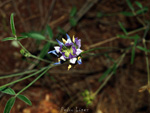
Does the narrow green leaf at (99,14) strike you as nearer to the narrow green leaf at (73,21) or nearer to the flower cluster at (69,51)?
the narrow green leaf at (73,21)

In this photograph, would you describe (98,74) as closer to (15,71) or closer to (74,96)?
(74,96)

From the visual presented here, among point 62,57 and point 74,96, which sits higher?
point 62,57

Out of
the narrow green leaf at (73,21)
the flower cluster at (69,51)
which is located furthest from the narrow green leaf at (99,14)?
the flower cluster at (69,51)

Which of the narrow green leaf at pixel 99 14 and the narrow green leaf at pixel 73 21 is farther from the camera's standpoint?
the narrow green leaf at pixel 99 14

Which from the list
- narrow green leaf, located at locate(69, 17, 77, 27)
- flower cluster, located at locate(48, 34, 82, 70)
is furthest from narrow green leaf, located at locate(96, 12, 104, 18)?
flower cluster, located at locate(48, 34, 82, 70)

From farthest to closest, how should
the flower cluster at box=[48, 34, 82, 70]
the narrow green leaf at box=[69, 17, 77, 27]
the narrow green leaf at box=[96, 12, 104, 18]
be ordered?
the narrow green leaf at box=[96, 12, 104, 18], the narrow green leaf at box=[69, 17, 77, 27], the flower cluster at box=[48, 34, 82, 70]

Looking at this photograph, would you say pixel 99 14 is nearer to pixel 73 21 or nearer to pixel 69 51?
pixel 73 21

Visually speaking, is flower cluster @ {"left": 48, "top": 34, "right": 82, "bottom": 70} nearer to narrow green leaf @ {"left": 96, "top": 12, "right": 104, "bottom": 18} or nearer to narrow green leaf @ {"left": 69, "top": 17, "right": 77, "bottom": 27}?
narrow green leaf @ {"left": 69, "top": 17, "right": 77, "bottom": 27}

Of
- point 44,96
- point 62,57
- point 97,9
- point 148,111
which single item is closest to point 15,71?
point 44,96
